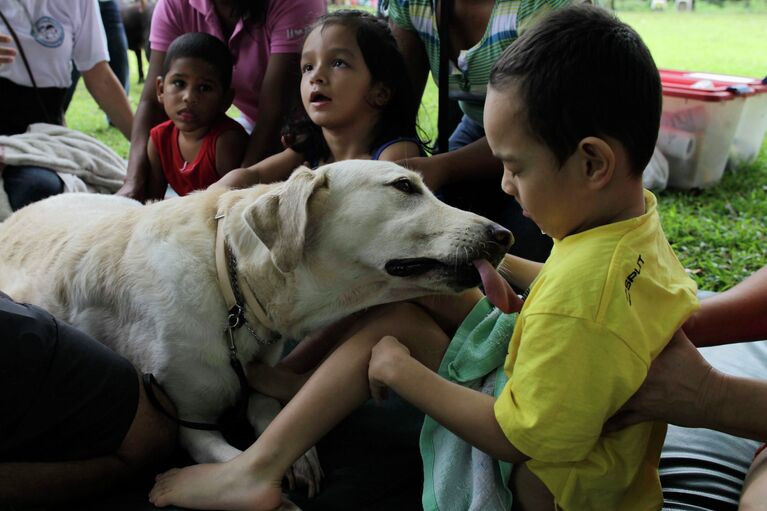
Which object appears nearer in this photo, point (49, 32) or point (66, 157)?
point (66, 157)

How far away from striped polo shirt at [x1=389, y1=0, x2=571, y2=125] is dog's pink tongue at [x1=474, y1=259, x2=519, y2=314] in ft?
3.94

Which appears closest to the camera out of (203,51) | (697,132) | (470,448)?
(470,448)

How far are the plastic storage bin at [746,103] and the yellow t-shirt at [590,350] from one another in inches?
178

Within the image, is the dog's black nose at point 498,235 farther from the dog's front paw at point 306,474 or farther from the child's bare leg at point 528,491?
the dog's front paw at point 306,474

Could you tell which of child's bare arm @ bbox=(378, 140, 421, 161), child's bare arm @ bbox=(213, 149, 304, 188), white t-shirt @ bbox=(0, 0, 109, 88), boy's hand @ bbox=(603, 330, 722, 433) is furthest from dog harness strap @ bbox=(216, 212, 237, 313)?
white t-shirt @ bbox=(0, 0, 109, 88)

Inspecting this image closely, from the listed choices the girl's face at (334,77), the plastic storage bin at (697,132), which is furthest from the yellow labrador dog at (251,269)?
the plastic storage bin at (697,132)

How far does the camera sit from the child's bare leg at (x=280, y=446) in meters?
1.76

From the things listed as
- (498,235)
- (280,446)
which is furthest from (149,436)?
(498,235)

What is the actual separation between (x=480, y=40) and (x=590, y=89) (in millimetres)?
1589

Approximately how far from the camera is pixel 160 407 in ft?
6.59

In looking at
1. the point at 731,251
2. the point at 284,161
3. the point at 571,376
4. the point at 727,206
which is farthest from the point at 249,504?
the point at 727,206

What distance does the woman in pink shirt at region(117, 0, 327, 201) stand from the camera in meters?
3.41

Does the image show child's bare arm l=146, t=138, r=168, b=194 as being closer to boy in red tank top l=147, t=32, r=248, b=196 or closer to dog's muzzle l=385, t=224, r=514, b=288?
boy in red tank top l=147, t=32, r=248, b=196

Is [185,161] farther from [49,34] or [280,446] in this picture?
[280,446]
